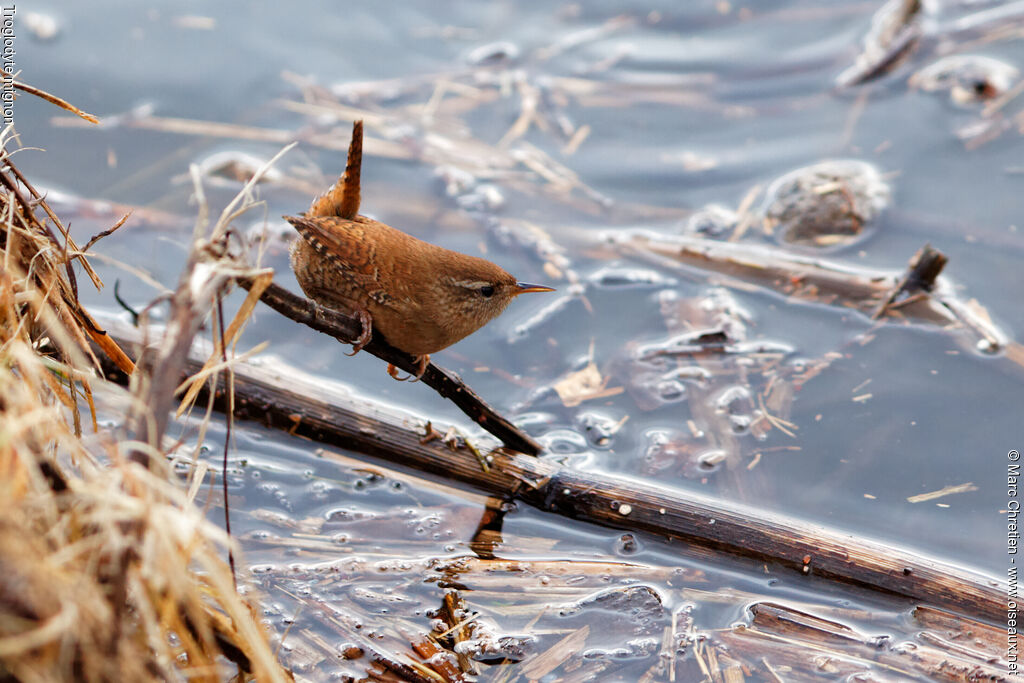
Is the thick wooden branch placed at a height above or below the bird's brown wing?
below

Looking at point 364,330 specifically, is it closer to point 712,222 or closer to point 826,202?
point 712,222

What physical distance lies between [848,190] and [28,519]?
15.6ft

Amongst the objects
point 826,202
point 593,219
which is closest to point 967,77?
point 826,202

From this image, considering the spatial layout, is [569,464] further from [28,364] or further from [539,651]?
[28,364]

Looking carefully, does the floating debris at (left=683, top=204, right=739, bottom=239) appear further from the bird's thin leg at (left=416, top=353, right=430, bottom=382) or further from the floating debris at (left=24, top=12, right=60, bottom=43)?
the floating debris at (left=24, top=12, right=60, bottom=43)

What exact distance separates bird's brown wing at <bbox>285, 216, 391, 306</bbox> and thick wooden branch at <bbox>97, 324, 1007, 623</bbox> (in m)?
0.63

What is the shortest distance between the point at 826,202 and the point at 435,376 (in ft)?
10.1

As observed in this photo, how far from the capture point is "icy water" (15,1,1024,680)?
351 centimetres

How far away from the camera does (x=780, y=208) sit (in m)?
5.28

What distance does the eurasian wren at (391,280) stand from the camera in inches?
128

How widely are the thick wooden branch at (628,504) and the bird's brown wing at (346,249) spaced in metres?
0.63

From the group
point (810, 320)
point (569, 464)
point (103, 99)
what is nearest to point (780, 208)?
point (810, 320)

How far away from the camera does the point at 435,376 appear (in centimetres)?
316

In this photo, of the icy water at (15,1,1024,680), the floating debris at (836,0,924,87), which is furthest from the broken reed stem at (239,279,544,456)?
the floating debris at (836,0,924,87)
